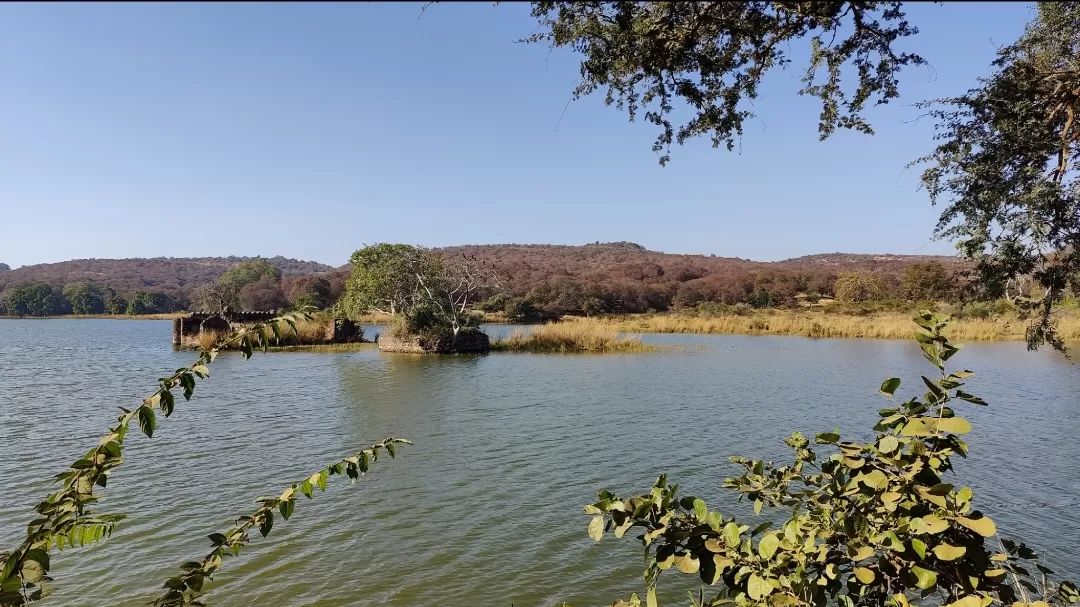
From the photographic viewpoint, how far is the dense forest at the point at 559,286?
59.2 metres

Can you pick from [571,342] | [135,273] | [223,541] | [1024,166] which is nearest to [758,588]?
[223,541]

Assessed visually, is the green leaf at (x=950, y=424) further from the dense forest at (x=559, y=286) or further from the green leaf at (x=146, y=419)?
the dense forest at (x=559, y=286)

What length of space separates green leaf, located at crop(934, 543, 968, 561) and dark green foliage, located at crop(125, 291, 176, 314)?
97.2 meters

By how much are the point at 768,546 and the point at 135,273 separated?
15995 centimetres

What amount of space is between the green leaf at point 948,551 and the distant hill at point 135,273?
111 metres

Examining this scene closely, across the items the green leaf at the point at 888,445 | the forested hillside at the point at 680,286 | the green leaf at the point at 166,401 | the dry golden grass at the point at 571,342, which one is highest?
the forested hillside at the point at 680,286

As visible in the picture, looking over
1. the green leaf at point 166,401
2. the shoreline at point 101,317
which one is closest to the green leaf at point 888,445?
the green leaf at point 166,401

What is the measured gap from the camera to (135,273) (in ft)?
445

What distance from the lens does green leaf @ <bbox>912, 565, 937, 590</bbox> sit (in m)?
1.78

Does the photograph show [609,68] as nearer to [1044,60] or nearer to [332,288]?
[1044,60]

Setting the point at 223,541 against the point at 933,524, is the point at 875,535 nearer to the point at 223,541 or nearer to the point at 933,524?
the point at 933,524

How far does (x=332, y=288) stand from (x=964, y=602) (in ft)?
257

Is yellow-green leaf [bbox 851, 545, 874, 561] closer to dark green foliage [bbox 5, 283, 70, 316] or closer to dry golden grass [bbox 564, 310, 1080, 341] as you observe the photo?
dry golden grass [bbox 564, 310, 1080, 341]

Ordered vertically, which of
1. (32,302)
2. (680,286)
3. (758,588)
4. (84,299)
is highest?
(680,286)
